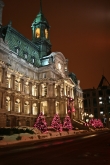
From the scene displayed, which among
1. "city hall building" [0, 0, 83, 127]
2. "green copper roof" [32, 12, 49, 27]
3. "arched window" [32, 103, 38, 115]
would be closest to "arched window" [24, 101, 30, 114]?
"city hall building" [0, 0, 83, 127]

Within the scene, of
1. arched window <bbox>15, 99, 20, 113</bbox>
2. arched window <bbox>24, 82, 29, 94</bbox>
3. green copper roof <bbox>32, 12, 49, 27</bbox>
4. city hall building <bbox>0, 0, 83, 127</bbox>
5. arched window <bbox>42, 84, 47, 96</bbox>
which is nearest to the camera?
city hall building <bbox>0, 0, 83, 127</bbox>

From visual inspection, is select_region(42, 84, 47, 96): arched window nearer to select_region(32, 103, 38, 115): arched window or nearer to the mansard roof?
select_region(32, 103, 38, 115): arched window

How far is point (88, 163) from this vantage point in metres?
10.7

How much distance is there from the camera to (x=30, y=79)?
56469 millimetres

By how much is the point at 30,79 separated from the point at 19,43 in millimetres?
11616

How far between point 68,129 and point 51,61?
78.5 ft

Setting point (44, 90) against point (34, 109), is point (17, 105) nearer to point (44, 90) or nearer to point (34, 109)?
point (34, 109)

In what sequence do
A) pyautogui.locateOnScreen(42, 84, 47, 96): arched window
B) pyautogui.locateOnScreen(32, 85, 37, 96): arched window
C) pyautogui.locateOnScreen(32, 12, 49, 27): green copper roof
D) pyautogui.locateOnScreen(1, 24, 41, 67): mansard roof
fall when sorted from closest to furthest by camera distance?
1. pyautogui.locateOnScreen(1, 24, 41, 67): mansard roof
2. pyautogui.locateOnScreen(32, 85, 37, 96): arched window
3. pyautogui.locateOnScreen(42, 84, 47, 96): arched window
4. pyautogui.locateOnScreen(32, 12, 49, 27): green copper roof

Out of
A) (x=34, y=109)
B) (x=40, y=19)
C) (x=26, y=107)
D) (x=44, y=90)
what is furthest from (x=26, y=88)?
(x=40, y=19)

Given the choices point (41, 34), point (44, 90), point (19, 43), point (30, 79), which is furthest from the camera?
point (41, 34)

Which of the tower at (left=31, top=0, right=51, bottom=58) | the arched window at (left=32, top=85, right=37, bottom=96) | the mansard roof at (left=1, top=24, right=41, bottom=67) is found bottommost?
the arched window at (left=32, top=85, right=37, bottom=96)

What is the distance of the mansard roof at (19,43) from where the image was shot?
2094 inches

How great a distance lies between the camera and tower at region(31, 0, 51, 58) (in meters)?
69.2

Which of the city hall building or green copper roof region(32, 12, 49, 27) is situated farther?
green copper roof region(32, 12, 49, 27)
